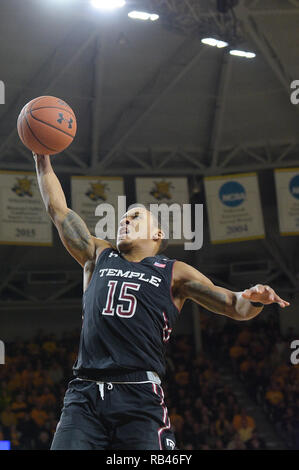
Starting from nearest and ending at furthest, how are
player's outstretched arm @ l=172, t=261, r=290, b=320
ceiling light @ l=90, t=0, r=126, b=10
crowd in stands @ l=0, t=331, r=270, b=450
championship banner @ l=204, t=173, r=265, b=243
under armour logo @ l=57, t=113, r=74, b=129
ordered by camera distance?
1. player's outstretched arm @ l=172, t=261, r=290, b=320
2. under armour logo @ l=57, t=113, r=74, b=129
3. ceiling light @ l=90, t=0, r=126, b=10
4. crowd in stands @ l=0, t=331, r=270, b=450
5. championship banner @ l=204, t=173, r=265, b=243

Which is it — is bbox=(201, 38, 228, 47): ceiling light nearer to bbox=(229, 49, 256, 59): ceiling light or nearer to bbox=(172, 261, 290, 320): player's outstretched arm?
bbox=(229, 49, 256, 59): ceiling light

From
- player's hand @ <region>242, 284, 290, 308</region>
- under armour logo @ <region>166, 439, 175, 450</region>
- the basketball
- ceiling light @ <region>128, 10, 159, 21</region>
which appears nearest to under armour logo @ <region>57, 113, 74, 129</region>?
the basketball

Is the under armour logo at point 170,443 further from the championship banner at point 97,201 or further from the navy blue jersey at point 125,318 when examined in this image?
the championship banner at point 97,201

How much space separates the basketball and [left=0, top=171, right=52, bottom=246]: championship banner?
894 centimetres

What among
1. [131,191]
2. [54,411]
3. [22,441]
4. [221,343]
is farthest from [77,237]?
[221,343]

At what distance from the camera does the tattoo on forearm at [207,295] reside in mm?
4474

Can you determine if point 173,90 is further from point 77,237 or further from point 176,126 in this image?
point 77,237

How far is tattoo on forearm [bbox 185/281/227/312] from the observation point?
447 cm

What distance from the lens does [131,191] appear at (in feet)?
60.7

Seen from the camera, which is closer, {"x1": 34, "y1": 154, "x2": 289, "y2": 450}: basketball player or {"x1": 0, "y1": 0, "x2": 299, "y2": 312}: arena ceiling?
{"x1": 34, "y1": 154, "x2": 289, "y2": 450}: basketball player

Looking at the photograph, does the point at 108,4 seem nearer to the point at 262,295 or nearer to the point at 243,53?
the point at 243,53

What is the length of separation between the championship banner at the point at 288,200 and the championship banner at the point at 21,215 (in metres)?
5.13

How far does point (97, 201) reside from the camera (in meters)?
14.7

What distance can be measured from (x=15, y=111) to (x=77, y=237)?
10.8 meters
